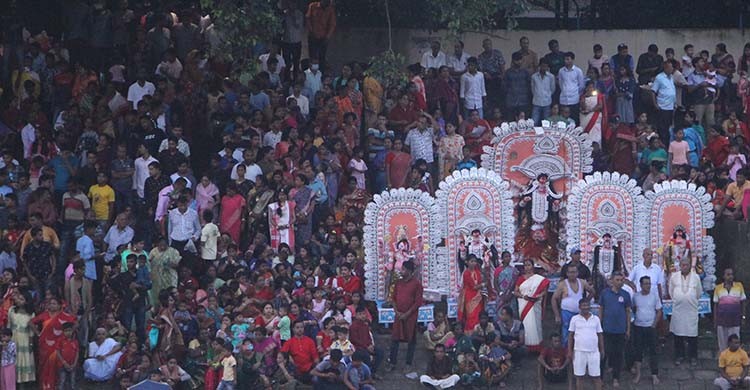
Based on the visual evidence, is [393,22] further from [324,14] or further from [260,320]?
[260,320]

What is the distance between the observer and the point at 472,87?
3231 centimetres

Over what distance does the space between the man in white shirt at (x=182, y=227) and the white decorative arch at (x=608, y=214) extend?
532 cm

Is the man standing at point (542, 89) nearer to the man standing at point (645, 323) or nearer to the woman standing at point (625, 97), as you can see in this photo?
the woman standing at point (625, 97)

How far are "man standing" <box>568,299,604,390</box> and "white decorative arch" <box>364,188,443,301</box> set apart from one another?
9.42ft

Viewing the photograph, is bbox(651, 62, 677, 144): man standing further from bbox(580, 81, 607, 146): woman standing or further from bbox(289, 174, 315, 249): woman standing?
bbox(289, 174, 315, 249): woman standing

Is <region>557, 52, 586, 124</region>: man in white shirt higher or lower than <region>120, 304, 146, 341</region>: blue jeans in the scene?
higher

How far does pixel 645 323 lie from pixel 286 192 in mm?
5449

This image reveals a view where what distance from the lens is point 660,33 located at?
35031 millimetres

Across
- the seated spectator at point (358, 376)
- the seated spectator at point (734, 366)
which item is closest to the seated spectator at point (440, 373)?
the seated spectator at point (358, 376)

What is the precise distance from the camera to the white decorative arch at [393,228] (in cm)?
2848

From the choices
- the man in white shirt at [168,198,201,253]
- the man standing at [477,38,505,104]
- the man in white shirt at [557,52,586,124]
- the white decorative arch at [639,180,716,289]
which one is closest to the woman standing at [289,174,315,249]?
the man in white shirt at [168,198,201,253]

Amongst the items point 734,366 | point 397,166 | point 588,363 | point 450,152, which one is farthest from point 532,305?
point 450,152

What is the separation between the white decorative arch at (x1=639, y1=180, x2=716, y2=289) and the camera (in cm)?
2880

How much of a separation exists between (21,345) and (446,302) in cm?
603
